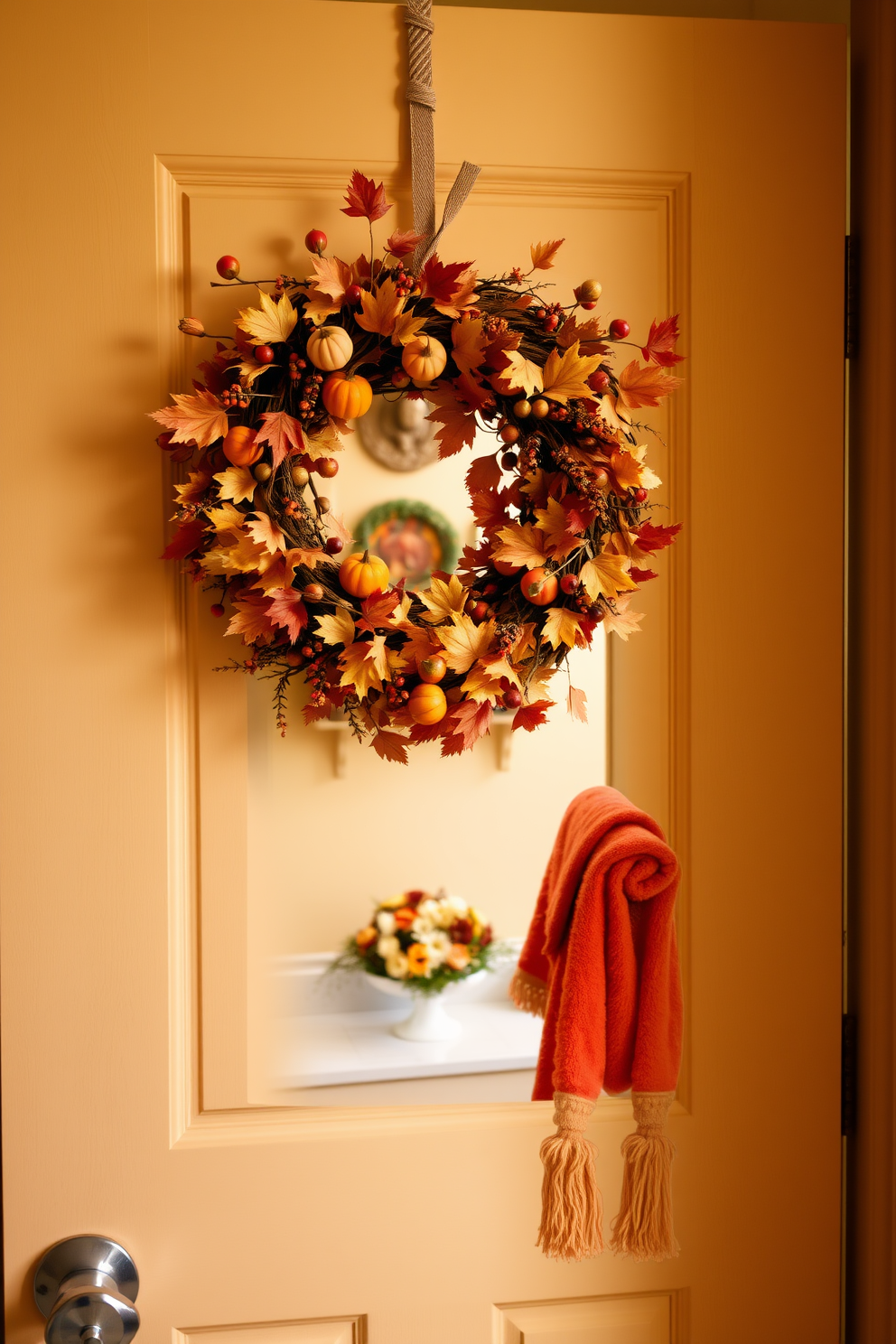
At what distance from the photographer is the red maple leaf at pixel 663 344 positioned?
88 cm

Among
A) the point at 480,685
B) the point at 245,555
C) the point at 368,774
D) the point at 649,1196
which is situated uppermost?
the point at 245,555

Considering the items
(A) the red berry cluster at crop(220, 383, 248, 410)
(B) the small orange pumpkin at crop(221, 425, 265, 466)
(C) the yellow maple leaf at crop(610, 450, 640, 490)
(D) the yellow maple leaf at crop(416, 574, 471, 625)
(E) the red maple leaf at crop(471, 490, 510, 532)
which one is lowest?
(D) the yellow maple leaf at crop(416, 574, 471, 625)

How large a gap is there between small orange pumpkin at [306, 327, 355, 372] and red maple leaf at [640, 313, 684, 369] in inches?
10.8

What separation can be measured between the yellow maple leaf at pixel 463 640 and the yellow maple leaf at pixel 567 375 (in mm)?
216

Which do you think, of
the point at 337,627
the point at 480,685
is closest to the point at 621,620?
the point at 480,685

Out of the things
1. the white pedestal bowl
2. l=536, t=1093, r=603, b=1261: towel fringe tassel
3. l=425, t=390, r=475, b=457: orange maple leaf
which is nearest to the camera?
l=536, t=1093, r=603, b=1261: towel fringe tassel

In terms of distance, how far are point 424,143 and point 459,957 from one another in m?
0.82

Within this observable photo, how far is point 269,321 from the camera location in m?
0.85

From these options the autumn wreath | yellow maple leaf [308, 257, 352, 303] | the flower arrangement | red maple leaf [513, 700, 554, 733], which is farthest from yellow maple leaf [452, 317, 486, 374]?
the flower arrangement

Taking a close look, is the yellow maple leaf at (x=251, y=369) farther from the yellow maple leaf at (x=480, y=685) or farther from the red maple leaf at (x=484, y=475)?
the yellow maple leaf at (x=480, y=685)

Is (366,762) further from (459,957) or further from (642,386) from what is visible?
(642,386)

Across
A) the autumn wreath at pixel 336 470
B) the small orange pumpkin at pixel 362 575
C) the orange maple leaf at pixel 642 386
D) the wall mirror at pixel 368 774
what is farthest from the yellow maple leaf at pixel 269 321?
the orange maple leaf at pixel 642 386

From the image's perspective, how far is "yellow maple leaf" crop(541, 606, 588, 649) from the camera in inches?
33.9

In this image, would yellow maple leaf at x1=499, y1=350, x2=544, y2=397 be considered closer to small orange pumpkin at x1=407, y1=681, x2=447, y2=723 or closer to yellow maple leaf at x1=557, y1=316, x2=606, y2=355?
yellow maple leaf at x1=557, y1=316, x2=606, y2=355
